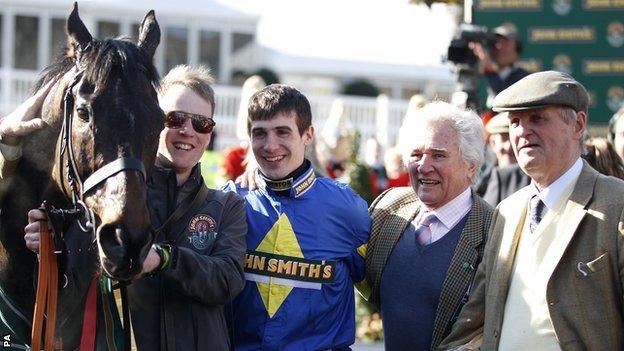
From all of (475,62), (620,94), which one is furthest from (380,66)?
(475,62)

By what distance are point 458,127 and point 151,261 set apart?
1.46m

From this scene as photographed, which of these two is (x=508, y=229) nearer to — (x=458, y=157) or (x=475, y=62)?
(x=458, y=157)

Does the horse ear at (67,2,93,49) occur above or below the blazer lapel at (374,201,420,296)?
above

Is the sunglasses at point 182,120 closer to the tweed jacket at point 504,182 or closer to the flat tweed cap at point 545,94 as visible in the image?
the flat tweed cap at point 545,94

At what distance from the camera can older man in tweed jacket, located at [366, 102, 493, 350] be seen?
4.41m

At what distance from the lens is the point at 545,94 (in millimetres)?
3877

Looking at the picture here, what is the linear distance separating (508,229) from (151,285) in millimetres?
1379

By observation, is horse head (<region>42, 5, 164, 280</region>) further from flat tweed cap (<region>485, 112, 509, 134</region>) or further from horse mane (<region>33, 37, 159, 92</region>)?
flat tweed cap (<region>485, 112, 509, 134</region>)

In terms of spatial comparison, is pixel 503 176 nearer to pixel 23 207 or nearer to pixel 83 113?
pixel 23 207

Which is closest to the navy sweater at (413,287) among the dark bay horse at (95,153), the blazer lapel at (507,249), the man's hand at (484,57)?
the blazer lapel at (507,249)

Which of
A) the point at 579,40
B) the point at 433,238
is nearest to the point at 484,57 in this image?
the point at 579,40

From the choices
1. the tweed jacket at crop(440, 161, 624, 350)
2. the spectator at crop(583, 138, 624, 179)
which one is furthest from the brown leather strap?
the spectator at crop(583, 138, 624, 179)

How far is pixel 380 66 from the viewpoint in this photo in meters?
33.4

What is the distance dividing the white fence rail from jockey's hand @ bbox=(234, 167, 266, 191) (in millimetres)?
17347
